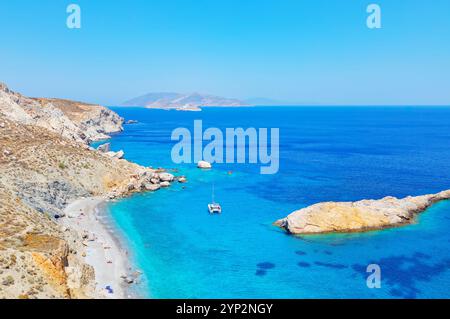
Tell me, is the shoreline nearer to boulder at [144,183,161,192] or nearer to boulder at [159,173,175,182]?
boulder at [144,183,161,192]

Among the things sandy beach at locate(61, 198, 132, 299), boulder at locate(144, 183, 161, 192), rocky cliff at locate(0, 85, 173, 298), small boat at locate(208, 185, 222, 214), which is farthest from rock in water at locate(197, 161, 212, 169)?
sandy beach at locate(61, 198, 132, 299)

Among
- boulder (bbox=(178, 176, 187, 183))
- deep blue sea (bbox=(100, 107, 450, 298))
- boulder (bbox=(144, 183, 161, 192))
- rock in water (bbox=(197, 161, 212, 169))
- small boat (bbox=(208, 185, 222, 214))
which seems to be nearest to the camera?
deep blue sea (bbox=(100, 107, 450, 298))

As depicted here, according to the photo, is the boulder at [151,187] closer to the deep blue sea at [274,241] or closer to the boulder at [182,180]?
the deep blue sea at [274,241]

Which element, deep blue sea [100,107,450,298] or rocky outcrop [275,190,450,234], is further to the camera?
rocky outcrop [275,190,450,234]

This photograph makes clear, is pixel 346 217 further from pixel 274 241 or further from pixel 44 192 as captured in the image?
pixel 44 192

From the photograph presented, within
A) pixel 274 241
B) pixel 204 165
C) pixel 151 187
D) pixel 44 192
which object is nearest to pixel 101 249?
pixel 44 192

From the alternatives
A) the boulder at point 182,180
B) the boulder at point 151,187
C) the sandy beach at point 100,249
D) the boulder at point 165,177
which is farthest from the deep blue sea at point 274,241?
the boulder at point 165,177

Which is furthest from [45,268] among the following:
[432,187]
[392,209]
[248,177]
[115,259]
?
[432,187]
